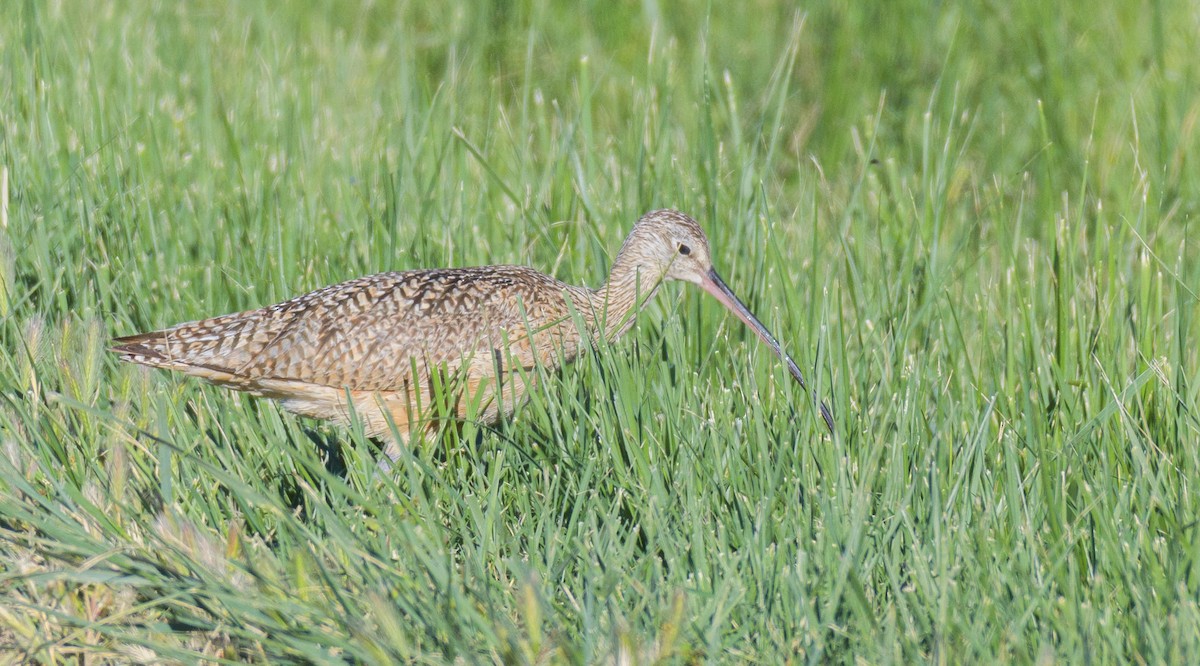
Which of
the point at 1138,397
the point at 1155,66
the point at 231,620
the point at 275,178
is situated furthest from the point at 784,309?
the point at 1155,66

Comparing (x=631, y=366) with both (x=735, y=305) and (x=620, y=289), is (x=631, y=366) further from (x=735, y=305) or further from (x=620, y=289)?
(x=620, y=289)

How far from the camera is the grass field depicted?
3.11m

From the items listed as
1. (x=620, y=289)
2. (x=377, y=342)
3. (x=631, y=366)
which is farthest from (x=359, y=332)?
→ (x=620, y=289)

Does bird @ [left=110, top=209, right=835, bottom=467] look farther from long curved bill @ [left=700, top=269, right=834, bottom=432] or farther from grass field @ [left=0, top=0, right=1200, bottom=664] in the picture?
grass field @ [left=0, top=0, right=1200, bottom=664]

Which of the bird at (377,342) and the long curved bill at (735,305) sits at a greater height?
the long curved bill at (735,305)

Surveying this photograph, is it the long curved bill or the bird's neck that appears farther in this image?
the bird's neck

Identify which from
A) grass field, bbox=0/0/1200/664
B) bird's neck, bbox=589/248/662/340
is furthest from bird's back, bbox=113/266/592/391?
bird's neck, bbox=589/248/662/340

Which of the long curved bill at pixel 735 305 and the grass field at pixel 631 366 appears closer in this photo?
the grass field at pixel 631 366

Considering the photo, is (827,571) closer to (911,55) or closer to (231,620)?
(231,620)

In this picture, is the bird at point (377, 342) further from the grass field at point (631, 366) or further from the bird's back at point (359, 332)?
the grass field at point (631, 366)

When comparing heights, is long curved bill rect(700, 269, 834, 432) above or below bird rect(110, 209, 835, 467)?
above

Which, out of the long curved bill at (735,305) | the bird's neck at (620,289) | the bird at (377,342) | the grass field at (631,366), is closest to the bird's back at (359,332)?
the bird at (377,342)

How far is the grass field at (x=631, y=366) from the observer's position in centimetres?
311

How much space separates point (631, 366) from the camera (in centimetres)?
451
